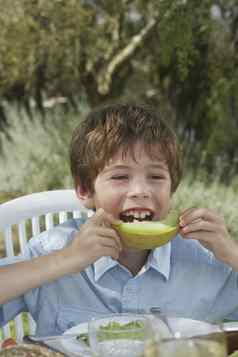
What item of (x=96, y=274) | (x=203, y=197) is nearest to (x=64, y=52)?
(x=203, y=197)

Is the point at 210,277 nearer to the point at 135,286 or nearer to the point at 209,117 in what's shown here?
the point at 135,286

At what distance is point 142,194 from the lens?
2051 millimetres

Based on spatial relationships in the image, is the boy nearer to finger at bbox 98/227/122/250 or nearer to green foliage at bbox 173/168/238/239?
finger at bbox 98/227/122/250

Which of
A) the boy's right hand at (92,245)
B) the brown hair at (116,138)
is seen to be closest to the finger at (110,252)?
the boy's right hand at (92,245)

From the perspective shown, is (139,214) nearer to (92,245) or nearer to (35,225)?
(92,245)

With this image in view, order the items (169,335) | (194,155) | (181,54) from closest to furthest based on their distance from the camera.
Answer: (169,335)
(181,54)
(194,155)

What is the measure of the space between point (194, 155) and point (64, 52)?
1997 mm

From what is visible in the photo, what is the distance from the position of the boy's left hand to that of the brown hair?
26 cm

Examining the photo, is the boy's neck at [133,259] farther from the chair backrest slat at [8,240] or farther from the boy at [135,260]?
the chair backrest slat at [8,240]

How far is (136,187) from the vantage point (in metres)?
2.07

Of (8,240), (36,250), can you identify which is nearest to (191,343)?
(36,250)

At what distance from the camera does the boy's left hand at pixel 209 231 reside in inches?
77.4

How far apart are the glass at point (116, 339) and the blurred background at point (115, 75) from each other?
14.2 ft

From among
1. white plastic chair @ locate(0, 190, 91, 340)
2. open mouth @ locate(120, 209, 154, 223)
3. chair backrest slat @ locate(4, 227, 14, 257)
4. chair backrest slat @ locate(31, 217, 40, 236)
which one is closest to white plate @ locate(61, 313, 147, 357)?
open mouth @ locate(120, 209, 154, 223)
